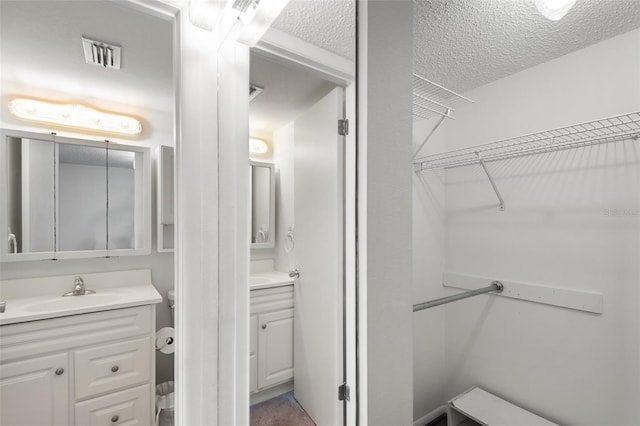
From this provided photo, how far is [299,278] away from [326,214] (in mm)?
124

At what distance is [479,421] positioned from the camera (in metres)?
1.23

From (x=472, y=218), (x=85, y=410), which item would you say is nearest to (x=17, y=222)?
(x=85, y=410)

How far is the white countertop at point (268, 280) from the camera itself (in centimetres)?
48

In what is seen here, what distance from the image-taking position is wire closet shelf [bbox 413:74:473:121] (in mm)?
1028

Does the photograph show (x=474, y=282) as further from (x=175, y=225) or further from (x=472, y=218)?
(x=175, y=225)

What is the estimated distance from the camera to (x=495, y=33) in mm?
971

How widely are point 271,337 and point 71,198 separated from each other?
41 cm

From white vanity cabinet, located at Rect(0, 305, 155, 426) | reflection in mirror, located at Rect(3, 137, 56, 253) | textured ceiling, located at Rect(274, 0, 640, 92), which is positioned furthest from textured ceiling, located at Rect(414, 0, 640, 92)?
white vanity cabinet, located at Rect(0, 305, 155, 426)

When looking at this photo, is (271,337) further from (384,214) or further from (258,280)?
(384,214)

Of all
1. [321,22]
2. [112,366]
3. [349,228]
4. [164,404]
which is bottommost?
[164,404]

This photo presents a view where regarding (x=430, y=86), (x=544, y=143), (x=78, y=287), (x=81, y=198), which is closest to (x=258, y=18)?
(x=81, y=198)

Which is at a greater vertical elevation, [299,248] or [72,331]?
[299,248]

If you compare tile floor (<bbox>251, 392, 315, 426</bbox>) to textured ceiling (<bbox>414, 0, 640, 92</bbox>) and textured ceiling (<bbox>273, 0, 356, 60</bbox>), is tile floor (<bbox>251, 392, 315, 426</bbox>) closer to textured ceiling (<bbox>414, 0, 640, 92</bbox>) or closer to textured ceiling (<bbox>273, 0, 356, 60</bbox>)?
textured ceiling (<bbox>273, 0, 356, 60</bbox>)

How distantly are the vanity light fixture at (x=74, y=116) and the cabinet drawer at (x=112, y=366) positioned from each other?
37 cm
